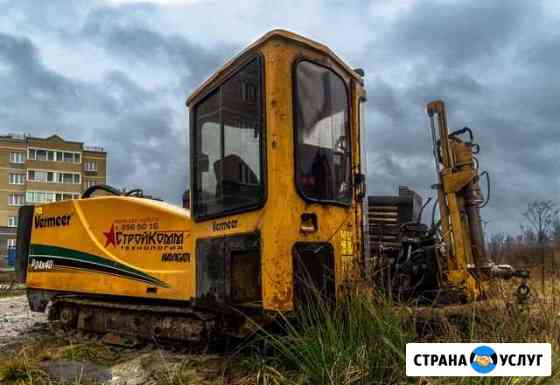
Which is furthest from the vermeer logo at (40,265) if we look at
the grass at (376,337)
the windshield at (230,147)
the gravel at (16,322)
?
the grass at (376,337)

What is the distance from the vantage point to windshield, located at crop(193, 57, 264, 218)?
459cm

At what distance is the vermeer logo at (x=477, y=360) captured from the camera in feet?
10.3

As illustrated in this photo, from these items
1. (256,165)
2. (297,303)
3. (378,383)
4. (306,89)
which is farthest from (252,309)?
(306,89)

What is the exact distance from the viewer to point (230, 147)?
4.86 metres

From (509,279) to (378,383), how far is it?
2.56m

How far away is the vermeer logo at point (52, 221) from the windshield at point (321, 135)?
411cm

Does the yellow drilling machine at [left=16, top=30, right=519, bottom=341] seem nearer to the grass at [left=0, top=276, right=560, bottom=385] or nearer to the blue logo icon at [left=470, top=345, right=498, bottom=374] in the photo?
the grass at [left=0, top=276, right=560, bottom=385]

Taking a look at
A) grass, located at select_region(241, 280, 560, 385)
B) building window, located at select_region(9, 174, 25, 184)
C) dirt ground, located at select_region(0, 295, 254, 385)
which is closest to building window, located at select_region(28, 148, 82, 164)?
building window, located at select_region(9, 174, 25, 184)

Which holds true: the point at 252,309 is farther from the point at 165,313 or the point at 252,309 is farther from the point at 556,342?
the point at 556,342

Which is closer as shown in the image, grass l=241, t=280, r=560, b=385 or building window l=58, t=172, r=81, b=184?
grass l=241, t=280, r=560, b=385

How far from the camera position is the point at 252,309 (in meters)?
4.43

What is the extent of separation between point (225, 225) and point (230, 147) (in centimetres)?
71

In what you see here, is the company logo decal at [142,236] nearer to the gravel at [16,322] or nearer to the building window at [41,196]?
the gravel at [16,322]

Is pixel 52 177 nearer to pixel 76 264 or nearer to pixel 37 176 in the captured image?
pixel 37 176
